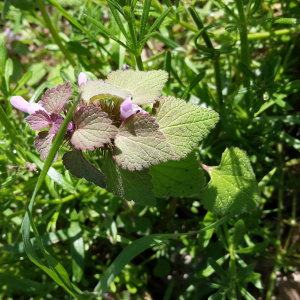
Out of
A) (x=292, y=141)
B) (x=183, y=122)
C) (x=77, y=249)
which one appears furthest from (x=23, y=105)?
(x=292, y=141)

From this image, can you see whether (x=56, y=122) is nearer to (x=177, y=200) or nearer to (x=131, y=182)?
(x=131, y=182)

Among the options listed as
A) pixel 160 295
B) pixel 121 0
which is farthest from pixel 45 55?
pixel 160 295

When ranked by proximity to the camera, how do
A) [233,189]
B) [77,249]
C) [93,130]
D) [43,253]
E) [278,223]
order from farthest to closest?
[278,223] < [77,249] < [233,189] < [43,253] < [93,130]

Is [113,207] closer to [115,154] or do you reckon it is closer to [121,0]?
[115,154]

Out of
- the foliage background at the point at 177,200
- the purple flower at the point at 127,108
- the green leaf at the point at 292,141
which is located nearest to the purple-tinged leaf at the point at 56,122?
the purple flower at the point at 127,108

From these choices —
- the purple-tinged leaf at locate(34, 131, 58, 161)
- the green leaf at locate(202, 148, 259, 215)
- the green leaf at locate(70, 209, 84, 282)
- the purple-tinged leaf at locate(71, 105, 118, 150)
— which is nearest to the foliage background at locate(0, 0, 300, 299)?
the green leaf at locate(70, 209, 84, 282)

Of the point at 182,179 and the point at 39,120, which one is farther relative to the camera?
the point at 182,179

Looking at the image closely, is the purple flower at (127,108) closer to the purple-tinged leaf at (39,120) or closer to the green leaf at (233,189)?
the purple-tinged leaf at (39,120)
